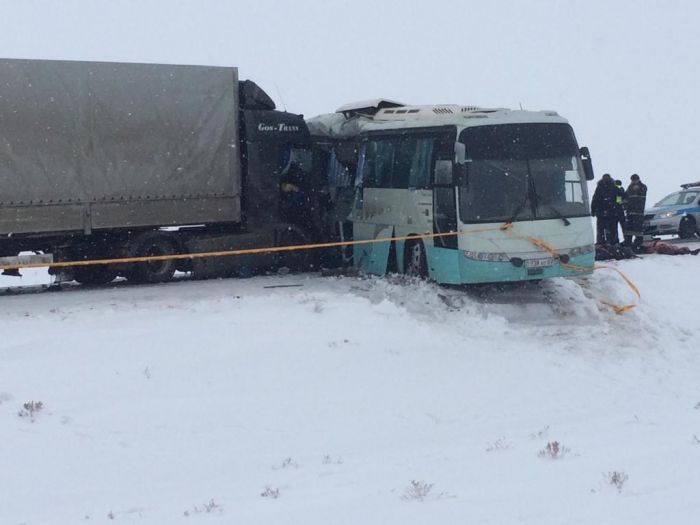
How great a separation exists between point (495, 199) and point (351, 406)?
5.65 m

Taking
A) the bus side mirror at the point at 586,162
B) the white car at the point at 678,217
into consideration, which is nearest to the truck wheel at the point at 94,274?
the bus side mirror at the point at 586,162

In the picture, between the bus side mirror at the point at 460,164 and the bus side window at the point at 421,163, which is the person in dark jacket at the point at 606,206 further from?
the bus side mirror at the point at 460,164

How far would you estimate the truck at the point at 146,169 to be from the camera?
17750 mm

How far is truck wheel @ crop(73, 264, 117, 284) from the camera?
65.9 feet

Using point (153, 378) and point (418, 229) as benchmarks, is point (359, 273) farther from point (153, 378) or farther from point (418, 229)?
point (153, 378)

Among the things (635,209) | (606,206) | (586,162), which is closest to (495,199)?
(586,162)

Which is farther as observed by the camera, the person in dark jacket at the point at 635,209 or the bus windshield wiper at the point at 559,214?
the person in dark jacket at the point at 635,209

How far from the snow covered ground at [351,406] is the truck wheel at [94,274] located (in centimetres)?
250

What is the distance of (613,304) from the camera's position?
54.9 ft

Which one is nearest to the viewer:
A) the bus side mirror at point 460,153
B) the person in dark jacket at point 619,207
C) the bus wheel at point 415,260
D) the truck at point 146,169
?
the bus side mirror at point 460,153

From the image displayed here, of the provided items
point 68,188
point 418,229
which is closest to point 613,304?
point 418,229

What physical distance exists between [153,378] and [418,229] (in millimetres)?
6662

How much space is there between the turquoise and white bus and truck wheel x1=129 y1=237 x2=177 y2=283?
4584 millimetres

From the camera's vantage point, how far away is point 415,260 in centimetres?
1764
